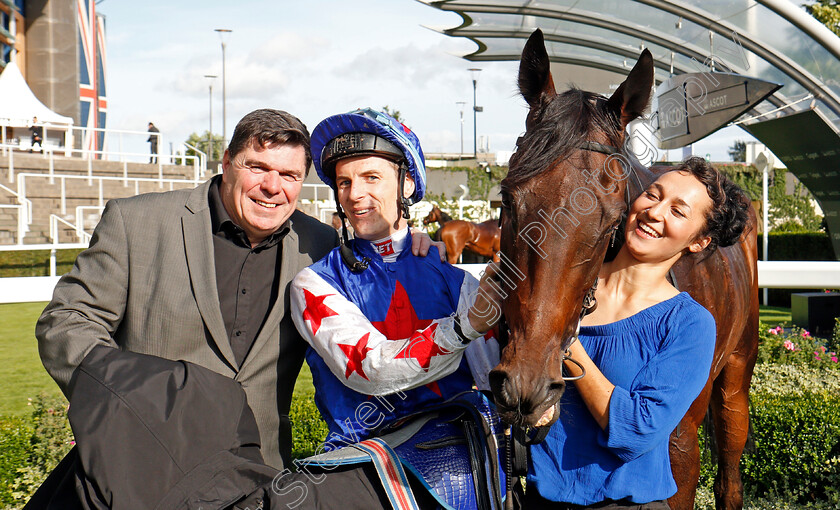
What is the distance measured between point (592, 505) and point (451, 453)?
41cm

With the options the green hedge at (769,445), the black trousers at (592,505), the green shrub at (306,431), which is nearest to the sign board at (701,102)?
the green hedge at (769,445)

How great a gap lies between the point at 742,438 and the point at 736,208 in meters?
1.66

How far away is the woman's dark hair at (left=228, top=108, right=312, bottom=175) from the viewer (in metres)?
2.23

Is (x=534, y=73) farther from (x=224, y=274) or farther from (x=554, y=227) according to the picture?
(x=224, y=274)

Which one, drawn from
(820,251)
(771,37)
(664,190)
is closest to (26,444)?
(664,190)

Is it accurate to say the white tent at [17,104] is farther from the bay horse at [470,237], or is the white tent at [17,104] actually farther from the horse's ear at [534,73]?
the horse's ear at [534,73]

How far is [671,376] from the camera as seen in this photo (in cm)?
170

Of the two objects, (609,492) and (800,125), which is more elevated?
(800,125)

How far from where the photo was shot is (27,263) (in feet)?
33.3

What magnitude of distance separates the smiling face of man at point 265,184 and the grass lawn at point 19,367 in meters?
4.04

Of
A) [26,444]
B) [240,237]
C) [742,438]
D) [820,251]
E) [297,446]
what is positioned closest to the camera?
[240,237]

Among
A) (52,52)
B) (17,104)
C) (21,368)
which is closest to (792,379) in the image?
(21,368)

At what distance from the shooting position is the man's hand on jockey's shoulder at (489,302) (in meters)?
1.50

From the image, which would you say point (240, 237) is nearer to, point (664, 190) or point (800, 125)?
point (664, 190)
